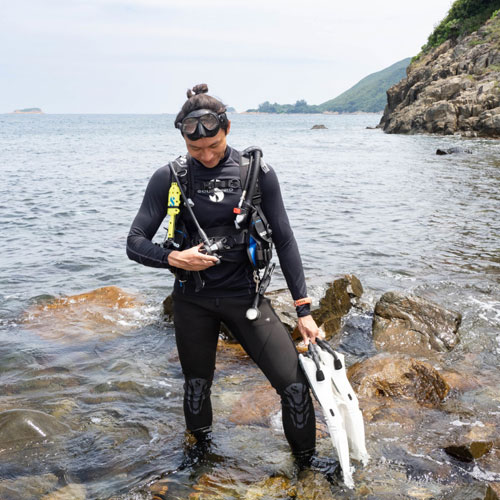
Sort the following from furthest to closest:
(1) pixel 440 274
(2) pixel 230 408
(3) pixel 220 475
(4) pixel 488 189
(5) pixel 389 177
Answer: (5) pixel 389 177 → (4) pixel 488 189 → (1) pixel 440 274 → (2) pixel 230 408 → (3) pixel 220 475

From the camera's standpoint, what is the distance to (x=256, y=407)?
6188mm

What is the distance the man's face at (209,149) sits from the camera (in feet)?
13.0

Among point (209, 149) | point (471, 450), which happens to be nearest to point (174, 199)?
point (209, 149)

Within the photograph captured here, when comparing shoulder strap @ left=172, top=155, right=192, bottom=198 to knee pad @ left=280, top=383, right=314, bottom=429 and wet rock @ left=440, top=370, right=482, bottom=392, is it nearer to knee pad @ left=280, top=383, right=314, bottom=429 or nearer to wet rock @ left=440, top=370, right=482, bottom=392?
knee pad @ left=280, top=383, right=314, bottom=429

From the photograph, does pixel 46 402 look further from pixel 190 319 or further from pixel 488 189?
pixel 488 189

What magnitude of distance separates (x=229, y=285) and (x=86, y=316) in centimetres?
609

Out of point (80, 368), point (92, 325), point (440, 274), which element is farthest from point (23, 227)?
point (440, 274)

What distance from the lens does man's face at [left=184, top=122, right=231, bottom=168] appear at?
3.97 m

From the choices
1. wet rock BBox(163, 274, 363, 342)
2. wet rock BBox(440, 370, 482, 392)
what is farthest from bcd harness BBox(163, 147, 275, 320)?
wet rock BBox(163, 274, 363, 342)

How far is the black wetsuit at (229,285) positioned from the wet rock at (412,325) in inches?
159

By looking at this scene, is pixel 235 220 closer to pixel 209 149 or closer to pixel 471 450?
pixel 209 149

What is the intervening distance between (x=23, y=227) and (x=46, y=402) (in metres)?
12.5

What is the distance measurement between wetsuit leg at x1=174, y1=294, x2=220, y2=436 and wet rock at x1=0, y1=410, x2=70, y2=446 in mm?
1826

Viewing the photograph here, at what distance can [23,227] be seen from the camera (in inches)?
695
